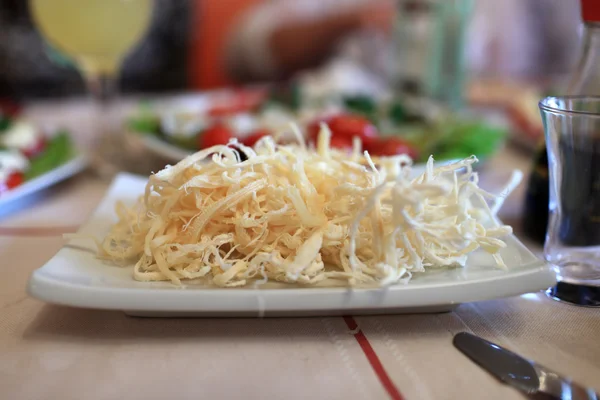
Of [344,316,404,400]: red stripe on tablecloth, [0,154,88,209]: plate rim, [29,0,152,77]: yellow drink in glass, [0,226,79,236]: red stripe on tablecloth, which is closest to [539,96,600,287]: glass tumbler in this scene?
[344,316,404,400]: red stripe on tablecloth

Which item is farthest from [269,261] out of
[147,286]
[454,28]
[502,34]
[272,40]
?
[502,34]

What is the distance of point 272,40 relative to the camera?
2.62 metres

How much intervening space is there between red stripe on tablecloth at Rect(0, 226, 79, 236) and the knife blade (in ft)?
1.96

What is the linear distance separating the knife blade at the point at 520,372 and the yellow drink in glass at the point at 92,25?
3.23ft

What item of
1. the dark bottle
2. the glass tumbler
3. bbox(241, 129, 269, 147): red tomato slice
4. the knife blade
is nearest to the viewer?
the knife blade

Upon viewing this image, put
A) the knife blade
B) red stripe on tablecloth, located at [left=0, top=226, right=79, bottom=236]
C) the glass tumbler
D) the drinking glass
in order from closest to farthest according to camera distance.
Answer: the knife blade → the glass tumbler → red stripe on tablecloth, located at [left=0, top=226, right=79, bottom=236] → the drinking glass

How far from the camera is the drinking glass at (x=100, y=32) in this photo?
3.90 feet

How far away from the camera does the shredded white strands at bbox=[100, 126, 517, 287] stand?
562 millimetres

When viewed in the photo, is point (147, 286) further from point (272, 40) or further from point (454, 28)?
point (272, 40)

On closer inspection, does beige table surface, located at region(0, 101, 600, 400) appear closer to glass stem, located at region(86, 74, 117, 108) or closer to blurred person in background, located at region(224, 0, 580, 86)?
glass stem, located at region(86, 74, 117, 108)

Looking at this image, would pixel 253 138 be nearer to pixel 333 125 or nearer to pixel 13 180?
pixel 333 125

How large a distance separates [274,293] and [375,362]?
11 cm

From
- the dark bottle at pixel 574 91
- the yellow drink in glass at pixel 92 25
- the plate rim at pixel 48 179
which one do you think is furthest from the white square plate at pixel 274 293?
the yellow drink in glass at pixel 92 25

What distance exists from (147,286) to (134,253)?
0.08m
